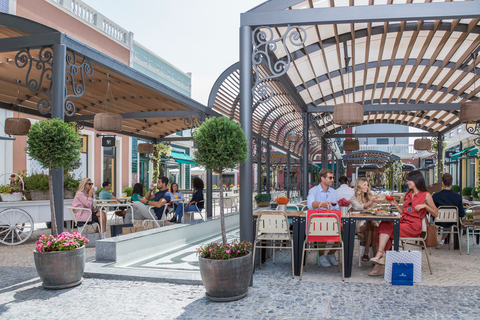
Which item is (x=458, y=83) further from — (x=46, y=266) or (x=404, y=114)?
(x=46, y=266)

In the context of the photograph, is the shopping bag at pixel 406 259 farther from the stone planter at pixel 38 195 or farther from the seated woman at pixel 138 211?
the stone planter at pixel 38 195

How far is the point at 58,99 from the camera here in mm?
5172

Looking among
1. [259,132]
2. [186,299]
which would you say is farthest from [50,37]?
[259,132]

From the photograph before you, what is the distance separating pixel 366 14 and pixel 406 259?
279 cm

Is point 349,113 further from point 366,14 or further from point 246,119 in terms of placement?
point 246,119

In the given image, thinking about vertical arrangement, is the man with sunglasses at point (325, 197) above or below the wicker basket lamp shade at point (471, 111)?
below

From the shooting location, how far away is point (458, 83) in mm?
9078

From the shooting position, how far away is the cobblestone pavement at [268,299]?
3629 millimetres

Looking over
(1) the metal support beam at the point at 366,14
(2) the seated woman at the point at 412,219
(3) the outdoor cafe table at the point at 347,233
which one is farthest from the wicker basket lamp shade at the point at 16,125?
(2) the seated woman at the point at 412,219

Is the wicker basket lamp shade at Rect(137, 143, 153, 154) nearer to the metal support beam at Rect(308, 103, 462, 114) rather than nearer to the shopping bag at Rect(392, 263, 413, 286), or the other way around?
the metal support beam at Rect(308, 103, 462, 114)

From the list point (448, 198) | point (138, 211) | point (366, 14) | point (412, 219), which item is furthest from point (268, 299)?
point (448, 198)

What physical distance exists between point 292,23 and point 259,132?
795cm

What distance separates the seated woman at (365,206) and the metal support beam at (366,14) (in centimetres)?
251

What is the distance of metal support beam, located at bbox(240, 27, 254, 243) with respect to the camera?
184 inches
